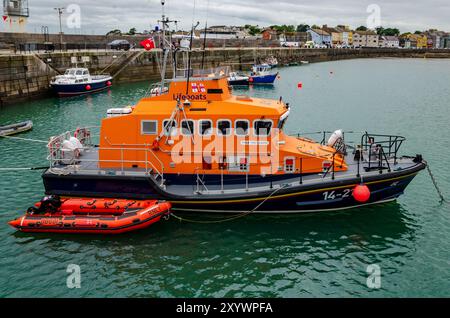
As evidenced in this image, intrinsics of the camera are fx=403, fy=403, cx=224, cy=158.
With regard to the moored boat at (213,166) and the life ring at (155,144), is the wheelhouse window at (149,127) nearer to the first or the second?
the moored boat at (213,166)

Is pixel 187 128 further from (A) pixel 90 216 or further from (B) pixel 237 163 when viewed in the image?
(A) pixel 90 216

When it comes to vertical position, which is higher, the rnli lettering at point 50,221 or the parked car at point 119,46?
the parked car at point 119,46

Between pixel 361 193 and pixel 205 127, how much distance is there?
16.8 ft

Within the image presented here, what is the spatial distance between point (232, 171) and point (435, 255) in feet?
20.4

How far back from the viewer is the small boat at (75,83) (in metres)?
39.1

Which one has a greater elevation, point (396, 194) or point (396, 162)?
point (396, 162)

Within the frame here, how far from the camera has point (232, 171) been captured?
12.8 metres

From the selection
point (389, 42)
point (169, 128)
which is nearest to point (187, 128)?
point (169, 128)

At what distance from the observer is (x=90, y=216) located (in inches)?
463

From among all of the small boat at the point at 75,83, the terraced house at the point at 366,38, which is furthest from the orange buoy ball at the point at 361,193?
the terraced house at the point at 366,38
